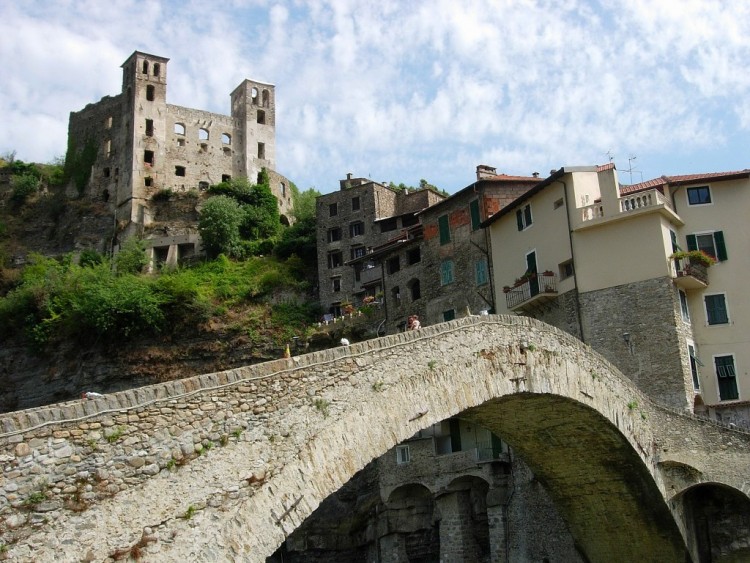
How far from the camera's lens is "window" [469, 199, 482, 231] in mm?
38000

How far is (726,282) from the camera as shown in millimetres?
30891

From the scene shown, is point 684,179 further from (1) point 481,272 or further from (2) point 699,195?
(1) point 481,272

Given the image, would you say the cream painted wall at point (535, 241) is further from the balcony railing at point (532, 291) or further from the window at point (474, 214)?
the window at point (474, 214)

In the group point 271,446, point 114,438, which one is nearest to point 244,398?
point 271,446

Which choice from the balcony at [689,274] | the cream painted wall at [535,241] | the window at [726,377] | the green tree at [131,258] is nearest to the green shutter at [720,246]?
the balcony at [689,274]

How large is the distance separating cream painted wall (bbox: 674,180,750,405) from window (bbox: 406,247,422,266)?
541 inches

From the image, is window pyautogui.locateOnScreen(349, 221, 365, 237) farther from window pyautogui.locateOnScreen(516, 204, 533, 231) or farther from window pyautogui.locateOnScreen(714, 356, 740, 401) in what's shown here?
window pyautogui.locateOnScreen(714, 356, 740, 401)

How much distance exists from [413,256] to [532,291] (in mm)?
10860

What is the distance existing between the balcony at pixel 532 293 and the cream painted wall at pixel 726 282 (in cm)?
468

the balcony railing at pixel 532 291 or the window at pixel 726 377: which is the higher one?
the balcony railing at pixel 532 291

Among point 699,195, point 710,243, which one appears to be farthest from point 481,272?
point 710,243

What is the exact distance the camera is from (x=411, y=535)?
35656mm

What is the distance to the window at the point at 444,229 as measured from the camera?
3975cm

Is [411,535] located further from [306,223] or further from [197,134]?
[197,134]
